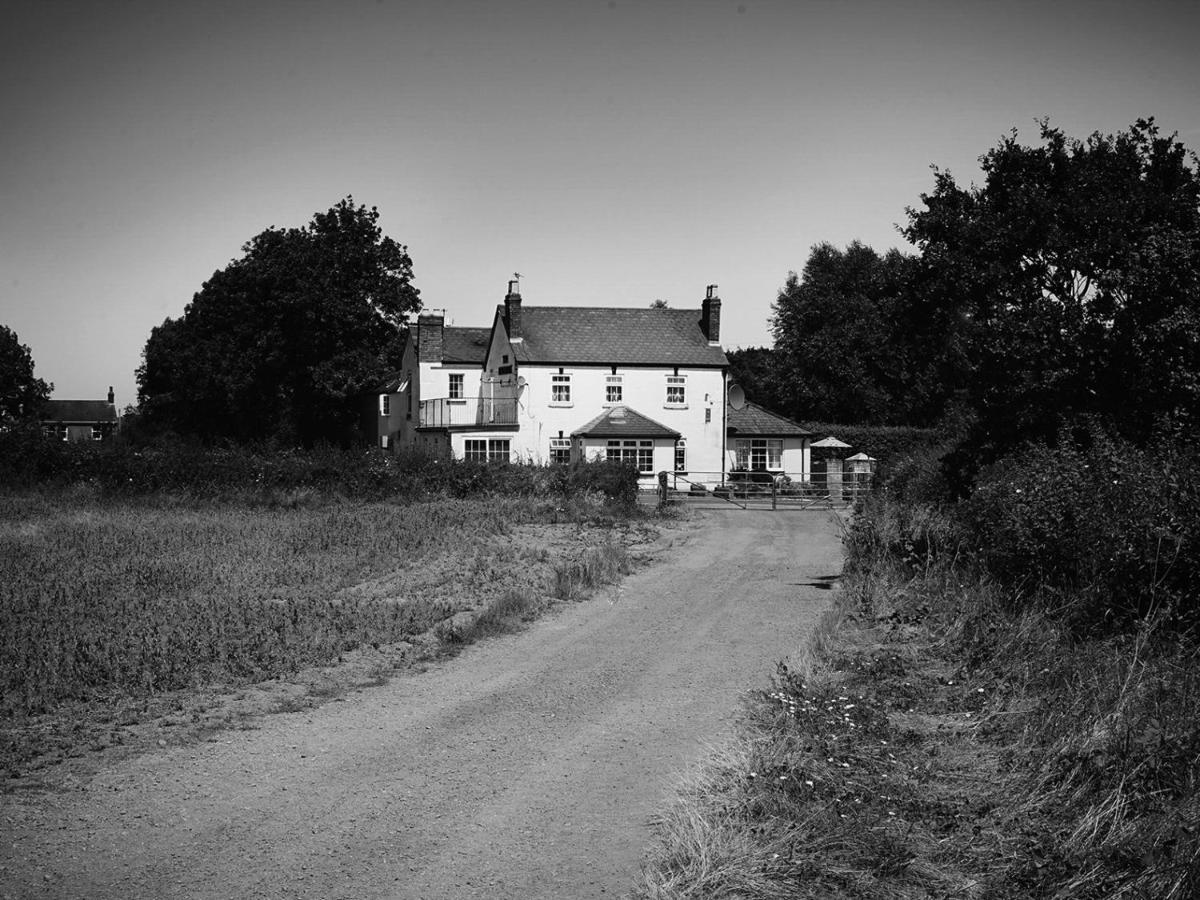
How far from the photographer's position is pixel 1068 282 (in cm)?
1959

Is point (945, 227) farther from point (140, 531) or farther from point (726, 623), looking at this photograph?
point (140, 531)

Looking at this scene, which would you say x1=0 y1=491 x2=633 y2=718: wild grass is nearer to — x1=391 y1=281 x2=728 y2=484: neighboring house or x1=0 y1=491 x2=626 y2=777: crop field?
x1=0 y1=491 x2=626 y2=777: crop field

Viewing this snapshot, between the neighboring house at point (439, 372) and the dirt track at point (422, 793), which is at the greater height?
the neighboring house at point (439, 372)

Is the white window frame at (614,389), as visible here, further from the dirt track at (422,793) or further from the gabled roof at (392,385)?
the dirt track at (422,793)

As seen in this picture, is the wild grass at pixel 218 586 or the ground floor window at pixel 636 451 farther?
the ground floor window at pixel 636 451

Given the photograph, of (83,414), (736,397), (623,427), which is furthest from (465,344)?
(83,414)

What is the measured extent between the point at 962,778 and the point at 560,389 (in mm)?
40288

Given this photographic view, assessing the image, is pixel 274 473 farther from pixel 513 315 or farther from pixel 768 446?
pixel 768 446

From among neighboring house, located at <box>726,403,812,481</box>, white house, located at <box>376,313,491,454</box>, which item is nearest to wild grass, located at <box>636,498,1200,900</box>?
neighboring house, located at <box>726,403,812,481</box>

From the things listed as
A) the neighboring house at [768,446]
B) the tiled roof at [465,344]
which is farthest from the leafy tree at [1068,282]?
the tiled roof at [465,344]

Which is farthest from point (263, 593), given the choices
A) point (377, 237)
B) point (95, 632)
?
point (377, 237)

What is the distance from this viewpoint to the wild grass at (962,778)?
16.8 feet

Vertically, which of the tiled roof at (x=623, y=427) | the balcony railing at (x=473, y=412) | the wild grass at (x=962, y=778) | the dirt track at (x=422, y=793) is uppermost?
the balcony railing at (x=473, y=412)

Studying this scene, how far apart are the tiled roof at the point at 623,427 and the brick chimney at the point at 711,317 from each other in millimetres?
5409
